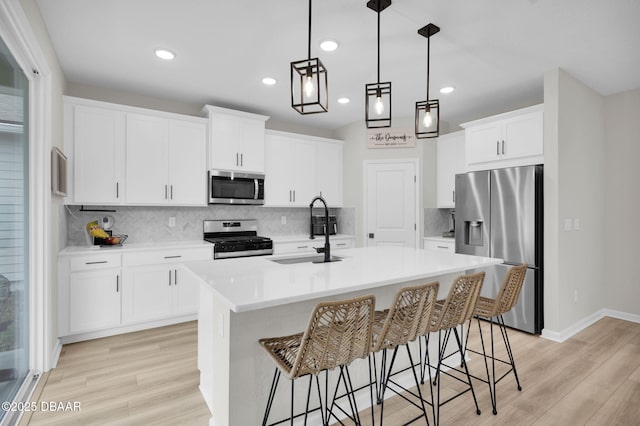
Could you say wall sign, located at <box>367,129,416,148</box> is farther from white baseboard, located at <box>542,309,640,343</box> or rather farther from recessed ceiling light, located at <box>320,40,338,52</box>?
white baseboard, located at <box>542,309,640,343</box>

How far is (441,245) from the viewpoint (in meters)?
4.55

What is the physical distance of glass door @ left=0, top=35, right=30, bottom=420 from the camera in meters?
1.92

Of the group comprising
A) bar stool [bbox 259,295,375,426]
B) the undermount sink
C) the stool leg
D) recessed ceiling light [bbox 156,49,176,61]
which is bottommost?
the stool leg

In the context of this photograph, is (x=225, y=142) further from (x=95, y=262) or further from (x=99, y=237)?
(x=95, y=262)

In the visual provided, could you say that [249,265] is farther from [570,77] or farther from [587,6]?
[570,77]

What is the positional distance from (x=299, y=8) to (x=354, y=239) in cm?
346

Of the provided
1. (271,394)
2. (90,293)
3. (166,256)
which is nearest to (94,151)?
(166,256)

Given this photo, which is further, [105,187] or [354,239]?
[354,239]

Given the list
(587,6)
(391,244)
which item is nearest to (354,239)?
(391,244)

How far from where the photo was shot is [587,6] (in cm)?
224

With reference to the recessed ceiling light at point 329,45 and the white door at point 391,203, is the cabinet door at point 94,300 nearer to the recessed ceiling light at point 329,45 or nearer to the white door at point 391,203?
the recessed ceiling light at point 329,45

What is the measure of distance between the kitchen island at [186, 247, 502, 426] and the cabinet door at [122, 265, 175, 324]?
1.61 m

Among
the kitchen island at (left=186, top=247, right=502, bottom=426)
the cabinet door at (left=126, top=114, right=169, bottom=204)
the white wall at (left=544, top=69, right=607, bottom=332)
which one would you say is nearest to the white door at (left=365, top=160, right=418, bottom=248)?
the white wall at (left=544, top=69, right=607, bottom=332)

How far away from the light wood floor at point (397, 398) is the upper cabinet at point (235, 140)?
210cm
